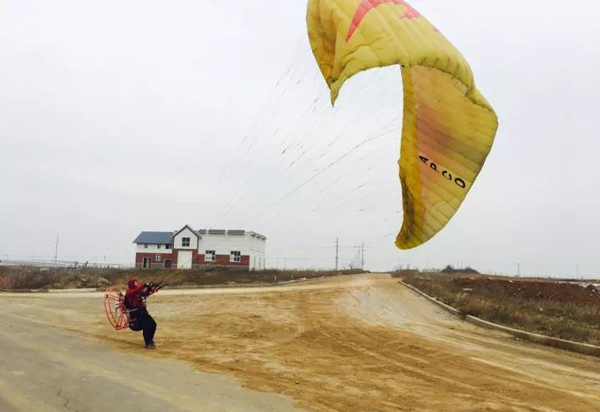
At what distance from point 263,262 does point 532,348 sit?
55858mm

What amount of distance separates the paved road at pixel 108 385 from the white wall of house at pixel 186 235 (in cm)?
5042

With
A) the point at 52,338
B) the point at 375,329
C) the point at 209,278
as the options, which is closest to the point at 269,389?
the point at 52,338

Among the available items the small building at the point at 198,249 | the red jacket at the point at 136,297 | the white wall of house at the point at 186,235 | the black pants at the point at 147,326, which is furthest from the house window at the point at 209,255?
the black pants at the point at 147,326

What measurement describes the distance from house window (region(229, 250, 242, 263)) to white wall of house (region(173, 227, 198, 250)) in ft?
14.8

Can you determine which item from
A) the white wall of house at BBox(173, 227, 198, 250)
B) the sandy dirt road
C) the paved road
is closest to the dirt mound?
the sandy dirt road

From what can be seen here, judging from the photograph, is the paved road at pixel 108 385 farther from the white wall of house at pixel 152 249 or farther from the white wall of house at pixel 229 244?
the white wall of house at pixel 152 249

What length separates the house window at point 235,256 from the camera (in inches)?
2324

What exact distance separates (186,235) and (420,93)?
2178 inches

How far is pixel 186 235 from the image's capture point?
60.0 metres

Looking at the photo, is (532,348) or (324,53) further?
(532,348)

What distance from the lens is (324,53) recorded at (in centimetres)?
791

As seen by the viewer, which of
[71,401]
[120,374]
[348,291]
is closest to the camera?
[71,401]

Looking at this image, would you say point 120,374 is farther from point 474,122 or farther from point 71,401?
point 474,122

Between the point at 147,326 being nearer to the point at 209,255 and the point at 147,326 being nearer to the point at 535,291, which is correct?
the point at 535,291
